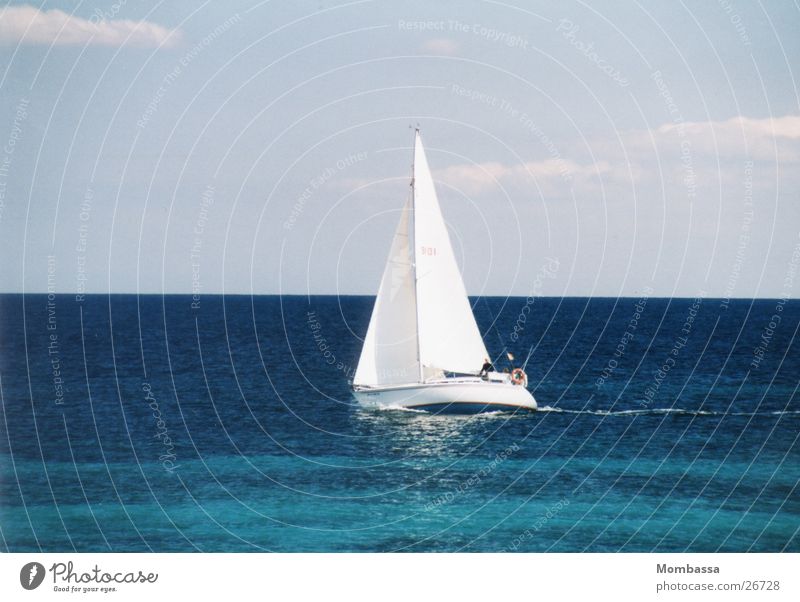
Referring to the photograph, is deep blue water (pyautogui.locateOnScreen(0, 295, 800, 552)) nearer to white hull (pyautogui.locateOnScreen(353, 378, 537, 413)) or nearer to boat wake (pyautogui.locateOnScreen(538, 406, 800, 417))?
boat wake (pyautogui.locateOnScreen(538, 406, 800, 417))

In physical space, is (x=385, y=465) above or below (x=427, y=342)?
below

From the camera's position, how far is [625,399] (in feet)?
188

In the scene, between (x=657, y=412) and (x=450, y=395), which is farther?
(x=657, y=412)

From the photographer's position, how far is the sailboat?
45344 millimetres

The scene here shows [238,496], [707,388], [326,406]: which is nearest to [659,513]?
[238,496]

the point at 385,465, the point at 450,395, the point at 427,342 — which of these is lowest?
the point at 385,465

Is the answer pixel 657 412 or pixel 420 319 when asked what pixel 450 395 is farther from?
pixel 657 412

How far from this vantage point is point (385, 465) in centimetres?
3669

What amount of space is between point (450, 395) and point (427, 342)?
2.86 metres

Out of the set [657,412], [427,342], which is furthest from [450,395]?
[657,412]

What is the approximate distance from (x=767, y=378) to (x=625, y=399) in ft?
54.8

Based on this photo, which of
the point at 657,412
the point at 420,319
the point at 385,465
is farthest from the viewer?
the point at 657,412

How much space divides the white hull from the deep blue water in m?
0.72
